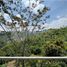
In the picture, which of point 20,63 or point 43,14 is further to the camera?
point 43,14

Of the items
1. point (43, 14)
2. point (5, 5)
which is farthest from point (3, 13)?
point (43, 14)

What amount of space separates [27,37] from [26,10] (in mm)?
1069

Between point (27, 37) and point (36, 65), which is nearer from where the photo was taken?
point (36, 65)

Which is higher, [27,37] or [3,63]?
[27,37]

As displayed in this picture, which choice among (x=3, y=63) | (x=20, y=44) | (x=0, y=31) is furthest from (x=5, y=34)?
(x=3, y=63)

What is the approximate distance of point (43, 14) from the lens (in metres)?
8.89

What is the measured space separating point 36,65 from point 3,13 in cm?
491

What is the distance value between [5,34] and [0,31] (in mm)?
212

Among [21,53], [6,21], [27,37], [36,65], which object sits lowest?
[36,65]

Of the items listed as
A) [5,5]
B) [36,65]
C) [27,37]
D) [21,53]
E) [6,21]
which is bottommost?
[36,65]

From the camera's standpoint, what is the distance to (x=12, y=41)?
8.64 metres

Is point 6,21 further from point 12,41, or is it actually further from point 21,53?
point 21,53

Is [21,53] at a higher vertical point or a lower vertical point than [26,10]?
lower

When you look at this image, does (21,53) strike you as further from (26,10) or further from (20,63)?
(20,63)
